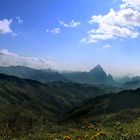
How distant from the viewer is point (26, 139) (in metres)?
19.9

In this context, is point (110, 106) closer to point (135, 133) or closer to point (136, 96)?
point (136, 96)

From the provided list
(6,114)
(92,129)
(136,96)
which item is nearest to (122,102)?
(136,96)

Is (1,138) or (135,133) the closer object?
(135,133)

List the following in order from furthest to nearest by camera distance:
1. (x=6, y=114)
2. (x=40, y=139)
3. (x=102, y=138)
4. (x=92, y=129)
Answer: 1. (x=6, y=114)
2. (x=92, y=129)
3. (x=40, y=139)
4. (x=102, y=138)

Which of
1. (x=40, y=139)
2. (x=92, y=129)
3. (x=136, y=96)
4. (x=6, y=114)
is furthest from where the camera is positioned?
(x=6, y=114)

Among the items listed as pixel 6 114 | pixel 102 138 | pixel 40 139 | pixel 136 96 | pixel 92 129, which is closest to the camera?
pixel 102 138

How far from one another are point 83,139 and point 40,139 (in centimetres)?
312

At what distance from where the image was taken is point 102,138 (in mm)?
15930

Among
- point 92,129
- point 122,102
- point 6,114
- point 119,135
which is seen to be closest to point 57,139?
point 119,135

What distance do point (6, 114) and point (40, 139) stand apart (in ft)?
565

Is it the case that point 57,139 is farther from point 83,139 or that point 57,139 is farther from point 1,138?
point 1,138

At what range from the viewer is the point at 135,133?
16.8m

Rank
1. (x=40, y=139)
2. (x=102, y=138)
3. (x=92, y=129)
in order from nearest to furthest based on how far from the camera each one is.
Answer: (x=102, y=138)
(x=40, y=139)
(x=92, y=129)

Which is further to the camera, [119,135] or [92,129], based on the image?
[92,129]
